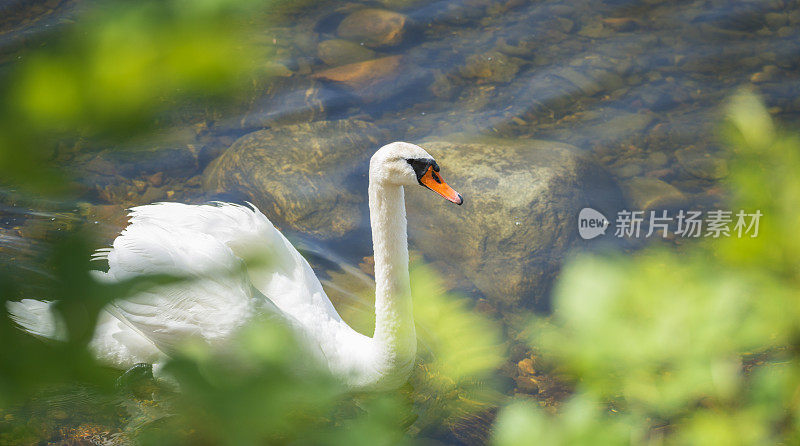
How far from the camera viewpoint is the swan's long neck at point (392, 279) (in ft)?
12.8

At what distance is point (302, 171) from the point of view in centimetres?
596

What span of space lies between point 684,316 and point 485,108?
594cm

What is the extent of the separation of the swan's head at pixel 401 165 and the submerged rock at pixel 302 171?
1768 millimetres

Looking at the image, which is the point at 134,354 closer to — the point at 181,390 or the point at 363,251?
the point at 363,251

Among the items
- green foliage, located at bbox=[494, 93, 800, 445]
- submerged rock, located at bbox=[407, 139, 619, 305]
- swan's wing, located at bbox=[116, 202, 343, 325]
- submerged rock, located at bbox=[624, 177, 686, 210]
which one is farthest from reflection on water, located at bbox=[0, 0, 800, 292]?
green foliage, located at bbox=[494, 93, 800, 445]

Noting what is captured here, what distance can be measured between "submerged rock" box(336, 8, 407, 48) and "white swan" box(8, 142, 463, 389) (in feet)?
12.0

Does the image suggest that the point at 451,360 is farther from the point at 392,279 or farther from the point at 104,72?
the point at 104,72

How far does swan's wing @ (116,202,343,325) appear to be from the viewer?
407 cm

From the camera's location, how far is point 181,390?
0.64 meters

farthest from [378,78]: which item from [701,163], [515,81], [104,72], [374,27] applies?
[104,72]

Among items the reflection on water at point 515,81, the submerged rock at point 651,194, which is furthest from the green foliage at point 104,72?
the submerged rock at point 651,194

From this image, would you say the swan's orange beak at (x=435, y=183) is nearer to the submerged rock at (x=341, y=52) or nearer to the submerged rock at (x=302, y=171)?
the submerged rock at (x=302, y=171)

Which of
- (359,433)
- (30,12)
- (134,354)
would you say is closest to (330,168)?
(134,354)

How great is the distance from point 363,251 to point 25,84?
4.74 meters
